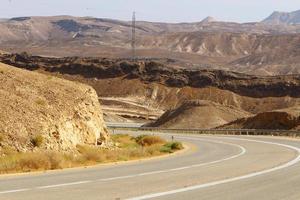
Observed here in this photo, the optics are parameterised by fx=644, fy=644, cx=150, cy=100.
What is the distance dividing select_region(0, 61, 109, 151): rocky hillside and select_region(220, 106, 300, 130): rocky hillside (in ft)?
99.7

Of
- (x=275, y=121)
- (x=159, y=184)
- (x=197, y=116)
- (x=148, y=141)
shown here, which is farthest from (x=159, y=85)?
(x=159, y=184)

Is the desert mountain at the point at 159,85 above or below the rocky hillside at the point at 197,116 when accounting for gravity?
above

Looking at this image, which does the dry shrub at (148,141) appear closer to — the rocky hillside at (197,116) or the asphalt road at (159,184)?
the asphalt road at (159,184)

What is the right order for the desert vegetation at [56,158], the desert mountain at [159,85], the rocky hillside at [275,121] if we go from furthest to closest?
the desert mountain at [159,85] → the rocky hillside at [275,121] → the desert vegetation at [56,158]

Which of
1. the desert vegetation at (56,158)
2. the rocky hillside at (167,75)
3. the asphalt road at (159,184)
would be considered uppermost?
the rocky hillside at (167,75)

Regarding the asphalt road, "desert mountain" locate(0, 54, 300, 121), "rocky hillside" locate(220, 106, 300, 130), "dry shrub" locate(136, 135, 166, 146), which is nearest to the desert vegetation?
the asphalt road

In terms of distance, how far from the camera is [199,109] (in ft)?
289

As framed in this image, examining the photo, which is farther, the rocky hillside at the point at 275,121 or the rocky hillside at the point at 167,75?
the rocky hillside at the point at 167,75

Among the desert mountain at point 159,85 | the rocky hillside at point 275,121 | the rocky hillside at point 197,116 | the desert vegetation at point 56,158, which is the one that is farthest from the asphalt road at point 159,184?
the desert mountain at point 159,85

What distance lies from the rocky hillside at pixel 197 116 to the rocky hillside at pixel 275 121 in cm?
1203

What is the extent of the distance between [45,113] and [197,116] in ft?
188

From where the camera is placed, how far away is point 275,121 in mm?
66625

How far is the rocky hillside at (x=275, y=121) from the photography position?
209 ft

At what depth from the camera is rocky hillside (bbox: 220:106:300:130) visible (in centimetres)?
6369
